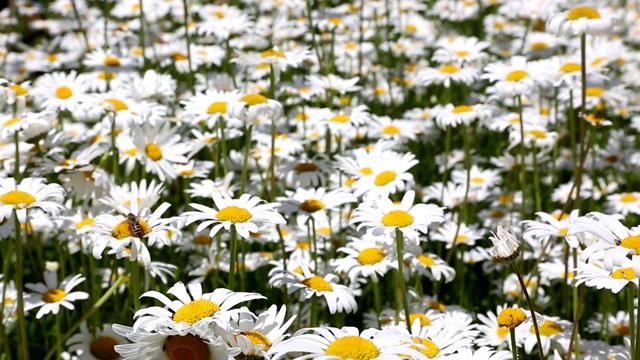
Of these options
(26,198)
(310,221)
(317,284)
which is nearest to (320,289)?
(317,284)

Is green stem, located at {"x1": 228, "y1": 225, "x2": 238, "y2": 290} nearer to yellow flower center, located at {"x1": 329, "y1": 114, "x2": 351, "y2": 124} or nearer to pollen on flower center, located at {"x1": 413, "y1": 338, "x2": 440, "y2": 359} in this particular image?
pollen on flower center, located at {"x1": 413, "y1": 338, "x2": 440, "y2": 359}

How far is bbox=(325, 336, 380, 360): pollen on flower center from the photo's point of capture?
199 centimetres

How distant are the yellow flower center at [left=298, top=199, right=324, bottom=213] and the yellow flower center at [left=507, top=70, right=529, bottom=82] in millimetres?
1362

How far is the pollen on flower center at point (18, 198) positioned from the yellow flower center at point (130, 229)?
11.8 inches

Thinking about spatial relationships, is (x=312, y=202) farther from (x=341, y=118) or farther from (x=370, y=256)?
(x=341, y=118)

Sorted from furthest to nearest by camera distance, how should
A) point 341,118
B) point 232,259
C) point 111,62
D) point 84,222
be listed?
point 111,62 < point 341,118 < point 84,222 < point 232,259

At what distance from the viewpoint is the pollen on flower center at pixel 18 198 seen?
8.77ft

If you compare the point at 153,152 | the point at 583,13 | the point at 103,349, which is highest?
the point at 583,13

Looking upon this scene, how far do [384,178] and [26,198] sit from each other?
1.57 m

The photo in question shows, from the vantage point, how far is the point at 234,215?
2785 mm

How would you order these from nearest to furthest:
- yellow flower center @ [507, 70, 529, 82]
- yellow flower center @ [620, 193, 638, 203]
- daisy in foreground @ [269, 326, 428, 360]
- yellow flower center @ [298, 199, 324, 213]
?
1. daisy in foreground @ [269, 326, 428, 360]
2. yellow flower center @ [298, 199, 324, 213]
3. yellow flower center @ [507, 70, 529, 82]
4. yellow flower center @ [620, 193, 638, 203]

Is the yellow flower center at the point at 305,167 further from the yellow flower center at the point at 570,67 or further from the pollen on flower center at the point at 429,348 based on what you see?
the pollen on flower center at the point at 429,348

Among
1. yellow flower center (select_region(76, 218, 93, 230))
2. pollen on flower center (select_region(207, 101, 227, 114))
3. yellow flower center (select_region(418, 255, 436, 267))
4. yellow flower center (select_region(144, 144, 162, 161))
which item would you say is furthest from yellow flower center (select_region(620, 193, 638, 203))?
yellow flower center (select_region(76, 218, 93, 230))

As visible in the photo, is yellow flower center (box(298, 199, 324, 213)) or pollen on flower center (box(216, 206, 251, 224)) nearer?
Answer: pollen on flower center (box(216, 206, 251, 224))
